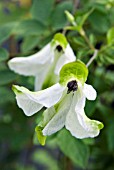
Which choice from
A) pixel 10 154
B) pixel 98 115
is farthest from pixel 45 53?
pixel 10 154

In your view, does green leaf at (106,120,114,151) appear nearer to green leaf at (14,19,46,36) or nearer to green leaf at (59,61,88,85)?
green leaf at (14,19,46,36)

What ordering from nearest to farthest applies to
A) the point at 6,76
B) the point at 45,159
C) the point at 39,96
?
the point at 39,96, the point at 6,76, the point at 45,159

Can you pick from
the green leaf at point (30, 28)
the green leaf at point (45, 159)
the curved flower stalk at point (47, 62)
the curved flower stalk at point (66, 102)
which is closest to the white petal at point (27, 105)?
the curved flower stalk at point (66, 102)

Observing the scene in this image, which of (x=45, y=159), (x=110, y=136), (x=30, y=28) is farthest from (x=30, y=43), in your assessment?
(x=45, y=159)

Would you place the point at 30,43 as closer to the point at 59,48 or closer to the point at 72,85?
the point at 59,48

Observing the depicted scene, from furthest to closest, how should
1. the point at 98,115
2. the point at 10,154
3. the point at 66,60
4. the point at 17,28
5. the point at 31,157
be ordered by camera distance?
1. the point at 31,157
2. the point at 10,154
3. the point at 98,115
4. the point at 17,28
5. the point at 66,60

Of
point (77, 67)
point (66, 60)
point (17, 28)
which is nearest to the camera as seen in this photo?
point (77, 67)

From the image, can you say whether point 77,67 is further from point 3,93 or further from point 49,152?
point 49,152
